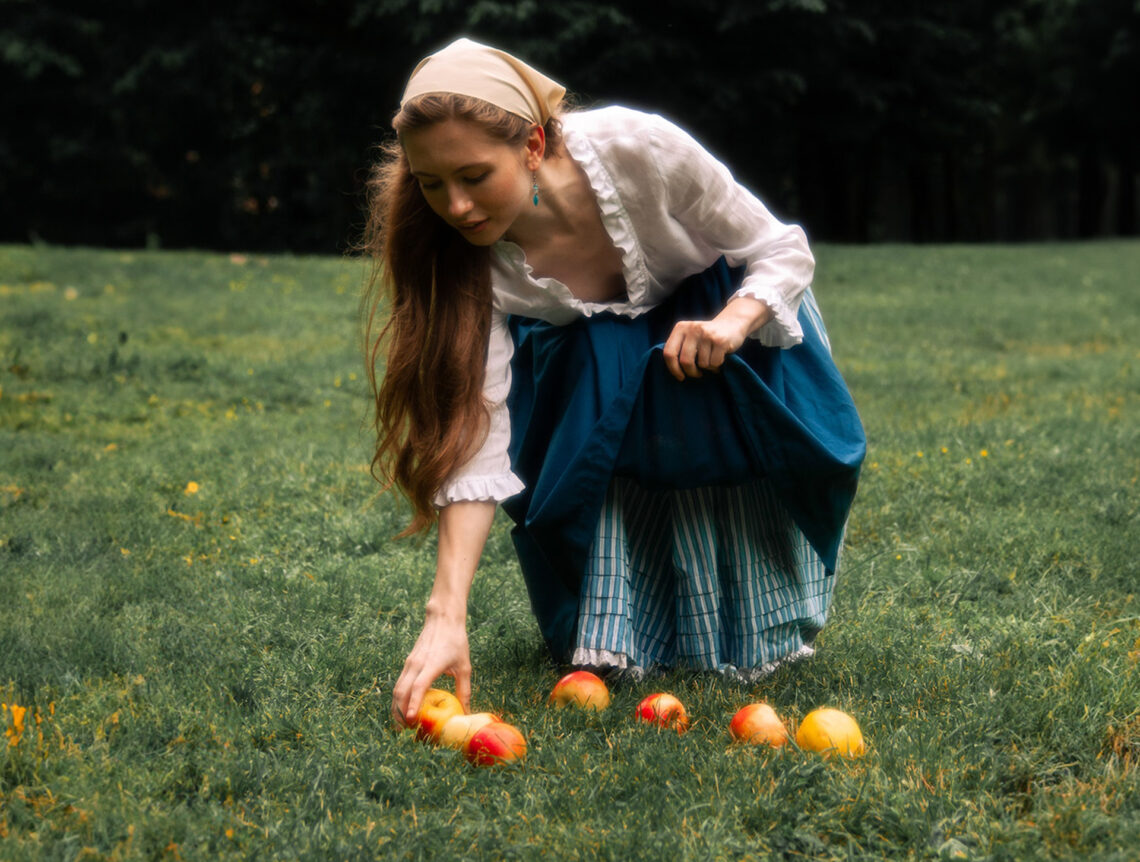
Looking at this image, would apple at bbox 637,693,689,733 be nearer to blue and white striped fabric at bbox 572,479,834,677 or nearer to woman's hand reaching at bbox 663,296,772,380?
blue and white striped fabric at bbox 572,479,834,677

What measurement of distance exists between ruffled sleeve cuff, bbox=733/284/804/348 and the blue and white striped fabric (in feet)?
1.41

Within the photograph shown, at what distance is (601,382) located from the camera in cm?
313

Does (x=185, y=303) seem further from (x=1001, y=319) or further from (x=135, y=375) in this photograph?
(x=1001, y=319)

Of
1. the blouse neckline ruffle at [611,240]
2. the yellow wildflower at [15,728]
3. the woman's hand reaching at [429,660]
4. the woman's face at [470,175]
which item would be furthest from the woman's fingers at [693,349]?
the yellow wildflower at [15,728]

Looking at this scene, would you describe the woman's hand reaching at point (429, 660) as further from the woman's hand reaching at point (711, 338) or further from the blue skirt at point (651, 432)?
the woman's hand reaching at point (711, 338)

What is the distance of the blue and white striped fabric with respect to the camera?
→ 3.21m

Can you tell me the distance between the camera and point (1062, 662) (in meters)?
3.30

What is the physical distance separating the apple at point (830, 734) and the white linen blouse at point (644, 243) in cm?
85

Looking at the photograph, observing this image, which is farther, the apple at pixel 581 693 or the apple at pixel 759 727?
the apple at pixel 581 693

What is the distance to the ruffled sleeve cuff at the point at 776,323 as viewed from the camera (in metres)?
2.88

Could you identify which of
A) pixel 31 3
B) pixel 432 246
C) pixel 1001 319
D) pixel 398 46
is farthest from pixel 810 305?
pixel 31 3

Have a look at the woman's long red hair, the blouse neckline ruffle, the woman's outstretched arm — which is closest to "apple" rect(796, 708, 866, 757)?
the woman's outstretched arm

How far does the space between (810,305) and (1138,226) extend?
4126cm

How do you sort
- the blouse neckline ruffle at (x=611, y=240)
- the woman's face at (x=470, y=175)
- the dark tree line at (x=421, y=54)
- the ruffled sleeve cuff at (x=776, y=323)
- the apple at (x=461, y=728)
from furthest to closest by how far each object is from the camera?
the dark tree line at (x=421, y=54) → the blouse neckline ruffle at (x=611, y=240) → the ruffled sleeve cuff at (x=776, y=323) → the apple at (x=461, y=728) → the woman's face at (x=470, y=175)
